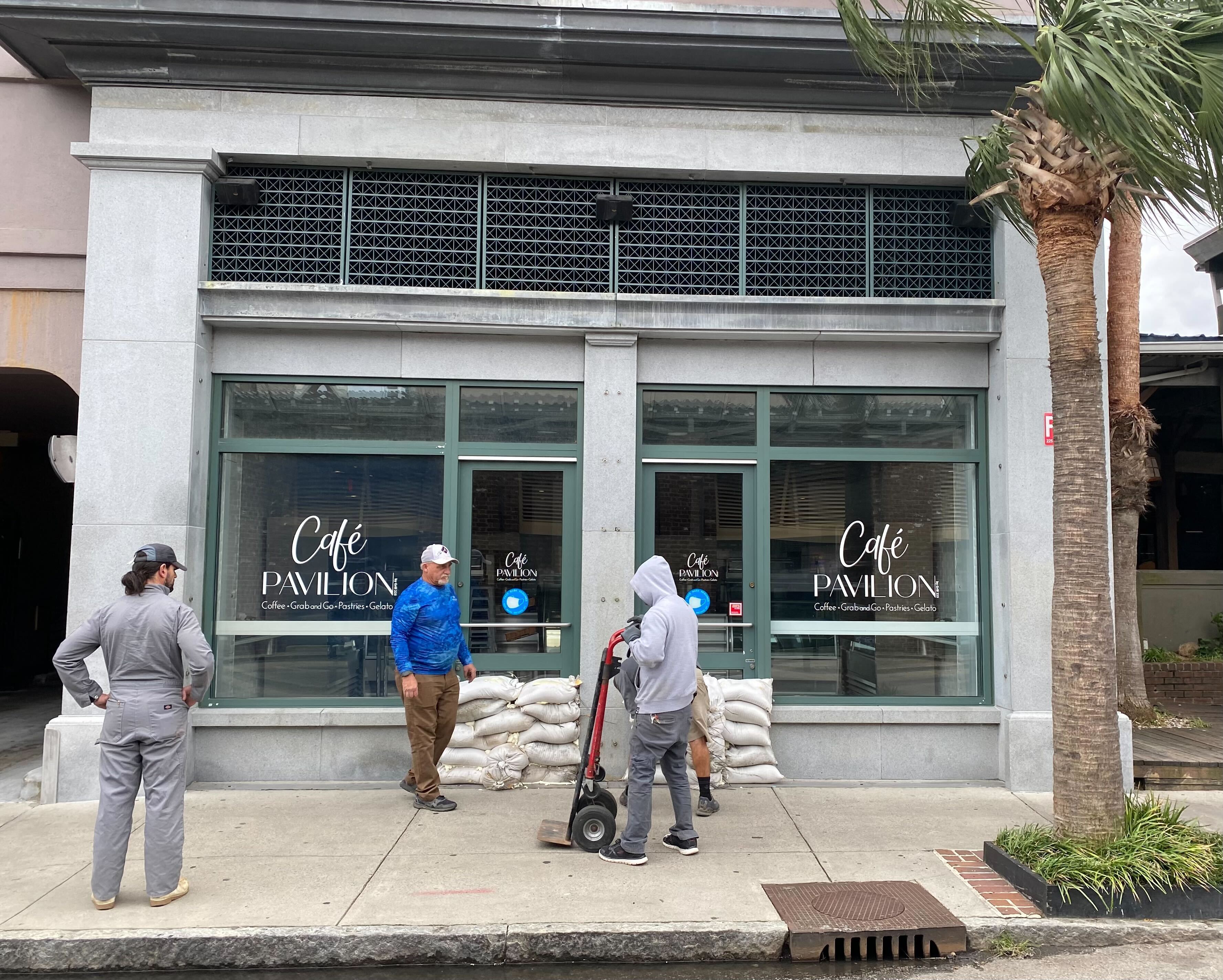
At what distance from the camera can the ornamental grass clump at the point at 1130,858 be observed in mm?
5086

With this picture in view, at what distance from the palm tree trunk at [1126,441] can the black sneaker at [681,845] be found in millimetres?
6099

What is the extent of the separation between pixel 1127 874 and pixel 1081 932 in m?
0.48

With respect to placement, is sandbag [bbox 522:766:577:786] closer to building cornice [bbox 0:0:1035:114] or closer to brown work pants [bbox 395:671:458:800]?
brown work pants [bbox 395:671:458:800]

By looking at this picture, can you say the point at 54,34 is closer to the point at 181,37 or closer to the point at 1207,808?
the point at 181,37

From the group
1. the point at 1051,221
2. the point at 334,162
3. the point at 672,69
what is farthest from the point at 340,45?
the point at 1051,221

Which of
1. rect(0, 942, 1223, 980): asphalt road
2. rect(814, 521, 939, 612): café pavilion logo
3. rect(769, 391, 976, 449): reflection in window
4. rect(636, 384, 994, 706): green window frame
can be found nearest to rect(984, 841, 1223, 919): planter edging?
rect(0, 942, 1223, 980): asphalt road

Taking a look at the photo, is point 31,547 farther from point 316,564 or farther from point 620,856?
point 620,856

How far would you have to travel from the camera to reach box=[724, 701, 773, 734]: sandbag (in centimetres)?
765

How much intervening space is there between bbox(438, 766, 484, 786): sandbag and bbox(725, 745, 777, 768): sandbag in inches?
80.6

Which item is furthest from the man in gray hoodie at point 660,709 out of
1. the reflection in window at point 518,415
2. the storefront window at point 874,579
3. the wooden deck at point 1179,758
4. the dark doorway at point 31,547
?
the dark doorway at point 31,547

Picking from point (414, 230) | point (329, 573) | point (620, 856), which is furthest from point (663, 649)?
point (414, 230)

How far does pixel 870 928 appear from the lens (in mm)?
4805

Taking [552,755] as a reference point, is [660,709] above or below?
above

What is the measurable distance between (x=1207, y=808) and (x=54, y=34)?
1101 cm
